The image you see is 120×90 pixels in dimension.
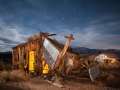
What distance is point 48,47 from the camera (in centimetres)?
1383

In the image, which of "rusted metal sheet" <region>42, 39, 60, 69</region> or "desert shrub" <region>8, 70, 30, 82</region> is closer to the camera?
"desert shrub" <region>8, 70, 30, 82</region>

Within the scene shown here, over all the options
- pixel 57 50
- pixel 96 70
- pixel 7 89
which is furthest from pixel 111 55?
pixel 7 89

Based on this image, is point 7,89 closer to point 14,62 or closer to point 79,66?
point 79,66

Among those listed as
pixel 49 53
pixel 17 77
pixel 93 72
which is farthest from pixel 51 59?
pixel 93 72

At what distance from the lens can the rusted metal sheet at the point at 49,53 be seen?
12446 mm

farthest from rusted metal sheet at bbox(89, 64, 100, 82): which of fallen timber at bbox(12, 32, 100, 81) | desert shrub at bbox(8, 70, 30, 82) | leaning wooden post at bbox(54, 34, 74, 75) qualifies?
desert shrub at bbox(8, 70, 30, 82)

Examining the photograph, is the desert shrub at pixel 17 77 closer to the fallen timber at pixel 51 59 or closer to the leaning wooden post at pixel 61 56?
the fallen timber at pixel 51 59

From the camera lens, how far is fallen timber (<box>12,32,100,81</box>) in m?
12.0

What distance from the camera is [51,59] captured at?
12.9 metres

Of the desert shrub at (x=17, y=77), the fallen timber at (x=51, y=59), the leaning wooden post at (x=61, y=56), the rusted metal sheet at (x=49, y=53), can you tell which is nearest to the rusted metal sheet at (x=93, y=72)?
the fallen timber at (x=51, y=59)

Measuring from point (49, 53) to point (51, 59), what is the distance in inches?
32.0

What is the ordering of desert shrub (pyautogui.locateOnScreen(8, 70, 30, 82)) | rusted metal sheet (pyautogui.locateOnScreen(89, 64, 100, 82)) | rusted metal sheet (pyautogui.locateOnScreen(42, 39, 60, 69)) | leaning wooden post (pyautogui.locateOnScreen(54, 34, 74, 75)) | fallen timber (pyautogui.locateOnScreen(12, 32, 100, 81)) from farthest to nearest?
rusted metal sheet (pyautogui.locateOnScreen(42, 39, 60, 69)) → fallen timber (pyautogui.locateOnScreen(12, 32, 100, 81)) → rusted metal sheet (pyautogui.locateOnScreen(89, 64, 100, 82)) → leaning wooden post (pyautogui.locateOnScreen(54, 34, 74, 75)) → desert shrub (pyautogui.locateOnScreen(8, 70, 30, 82))

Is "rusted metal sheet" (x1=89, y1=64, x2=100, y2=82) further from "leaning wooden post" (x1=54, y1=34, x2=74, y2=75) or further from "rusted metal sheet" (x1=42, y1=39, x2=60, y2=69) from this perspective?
"rusted metal sheet" (x1=42, y1=39, x2=60, y2=69)

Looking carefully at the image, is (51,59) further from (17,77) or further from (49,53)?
(17,77)
